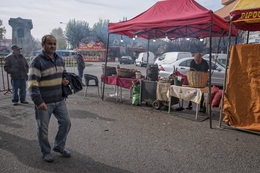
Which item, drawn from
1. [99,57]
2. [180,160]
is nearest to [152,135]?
[180,160]

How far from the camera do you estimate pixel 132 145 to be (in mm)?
3900

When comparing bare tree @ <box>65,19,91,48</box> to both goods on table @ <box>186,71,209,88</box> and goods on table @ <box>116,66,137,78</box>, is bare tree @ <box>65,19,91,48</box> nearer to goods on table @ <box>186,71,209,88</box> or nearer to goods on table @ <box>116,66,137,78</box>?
goods on table @ <box>116,66,137,78</box>

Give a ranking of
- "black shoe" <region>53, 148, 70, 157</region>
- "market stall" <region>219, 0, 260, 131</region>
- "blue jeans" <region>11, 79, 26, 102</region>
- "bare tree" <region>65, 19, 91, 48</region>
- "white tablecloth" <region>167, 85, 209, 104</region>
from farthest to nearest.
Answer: "bare tree" <region>65, 19, 91, 48</region> → "blue jeans" <region>11, 79, 26, 102</region> → "white tablecloth" <region>167, 85, 209, 104</region> → "market stall" <region>219, 0, 260, 131</region> → "black shoe" <region>53, 148, 70, 157</region>

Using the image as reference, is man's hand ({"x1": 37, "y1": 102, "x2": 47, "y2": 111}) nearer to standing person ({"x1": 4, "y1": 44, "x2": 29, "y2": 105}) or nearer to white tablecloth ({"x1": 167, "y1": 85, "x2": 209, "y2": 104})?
white tablecloth ({"x1": 167, "y1": 85, "x2": 209, "y2": 104})

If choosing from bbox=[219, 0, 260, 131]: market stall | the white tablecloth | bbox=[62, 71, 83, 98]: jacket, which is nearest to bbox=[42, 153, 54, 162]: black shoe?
bbox=[62, 71, 83, 98]: jacket

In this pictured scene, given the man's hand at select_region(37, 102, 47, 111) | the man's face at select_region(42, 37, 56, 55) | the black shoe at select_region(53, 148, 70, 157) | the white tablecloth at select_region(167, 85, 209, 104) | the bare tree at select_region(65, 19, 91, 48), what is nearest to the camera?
the man's hand at select_region(37, 102, 47, 111)

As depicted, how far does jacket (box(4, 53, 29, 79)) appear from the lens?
254 inches

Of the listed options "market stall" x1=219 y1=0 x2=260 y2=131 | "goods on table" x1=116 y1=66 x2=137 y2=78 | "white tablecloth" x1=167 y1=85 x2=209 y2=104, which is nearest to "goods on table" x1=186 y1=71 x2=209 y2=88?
"white tablecloth" x1=167 y1=85 x2=209 y2=104

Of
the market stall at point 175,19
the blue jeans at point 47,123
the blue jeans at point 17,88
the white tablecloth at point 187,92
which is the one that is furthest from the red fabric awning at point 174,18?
the blue jeans at point 47,123

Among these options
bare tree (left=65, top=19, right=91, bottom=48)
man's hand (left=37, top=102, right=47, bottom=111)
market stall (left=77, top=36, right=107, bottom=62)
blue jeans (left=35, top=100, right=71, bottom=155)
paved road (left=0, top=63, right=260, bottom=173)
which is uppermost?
bare tree (left=65, top=19, right=91, bottom=48)

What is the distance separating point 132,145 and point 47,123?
159 centimetres

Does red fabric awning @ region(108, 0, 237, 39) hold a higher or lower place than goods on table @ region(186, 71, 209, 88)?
higher

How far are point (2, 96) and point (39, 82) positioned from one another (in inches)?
239

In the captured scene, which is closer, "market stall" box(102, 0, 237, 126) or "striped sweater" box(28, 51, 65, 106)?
"striped sweater" box(28, 51, 65, 106)
